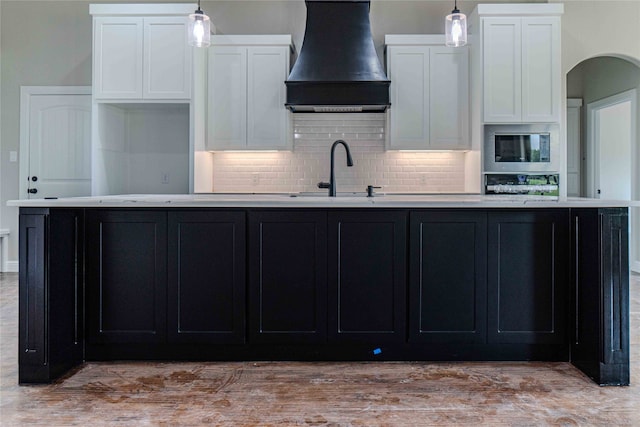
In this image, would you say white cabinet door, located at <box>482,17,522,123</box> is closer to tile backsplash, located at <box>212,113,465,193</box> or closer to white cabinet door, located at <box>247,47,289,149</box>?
tile backsplash, located at <box>212,113,465,193</box>

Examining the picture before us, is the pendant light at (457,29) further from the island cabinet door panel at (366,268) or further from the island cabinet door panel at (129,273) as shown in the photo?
the island cabinet door panel at (129,273)

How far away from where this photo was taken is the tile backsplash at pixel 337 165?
519 centimetres

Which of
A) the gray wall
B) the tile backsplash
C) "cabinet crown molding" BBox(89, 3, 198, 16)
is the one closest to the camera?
"cabinet crown molding" BBox(89, 3, 198, 16)

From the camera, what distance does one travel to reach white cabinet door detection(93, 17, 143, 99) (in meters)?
4.59

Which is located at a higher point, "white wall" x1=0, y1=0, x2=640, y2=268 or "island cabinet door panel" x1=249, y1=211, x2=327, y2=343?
"white wall" x1=0, y1=0, x2=640, y2=268

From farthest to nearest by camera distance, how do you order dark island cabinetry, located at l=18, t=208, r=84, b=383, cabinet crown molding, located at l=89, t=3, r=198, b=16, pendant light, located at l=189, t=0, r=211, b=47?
1. cabinet crown molding, located at l=89, t=3, r=198, b=16
2. pendant light, located at l=189, t=0, r=211, b=47
3. dark island cabinetry, located at l=18, t=208, r=84, b=383

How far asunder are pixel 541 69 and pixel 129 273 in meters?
3.87

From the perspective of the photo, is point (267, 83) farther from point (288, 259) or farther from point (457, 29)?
point (288, 259)

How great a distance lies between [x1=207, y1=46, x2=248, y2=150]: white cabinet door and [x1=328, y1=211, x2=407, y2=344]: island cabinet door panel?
2460 mm

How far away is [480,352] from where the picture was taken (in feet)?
8.79

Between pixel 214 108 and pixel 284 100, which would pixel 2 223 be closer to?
pixel 214 108

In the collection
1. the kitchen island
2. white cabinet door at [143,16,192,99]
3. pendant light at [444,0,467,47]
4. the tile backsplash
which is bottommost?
the kitchen island

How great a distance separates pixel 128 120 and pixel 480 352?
418 centimetres

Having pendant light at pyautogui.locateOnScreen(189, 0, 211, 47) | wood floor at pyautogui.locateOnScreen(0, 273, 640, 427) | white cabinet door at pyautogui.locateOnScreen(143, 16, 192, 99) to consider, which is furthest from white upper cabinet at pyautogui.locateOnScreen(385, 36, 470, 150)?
wood floor at pyautogui.locateOnScreen(0, 273, 640, 427)
